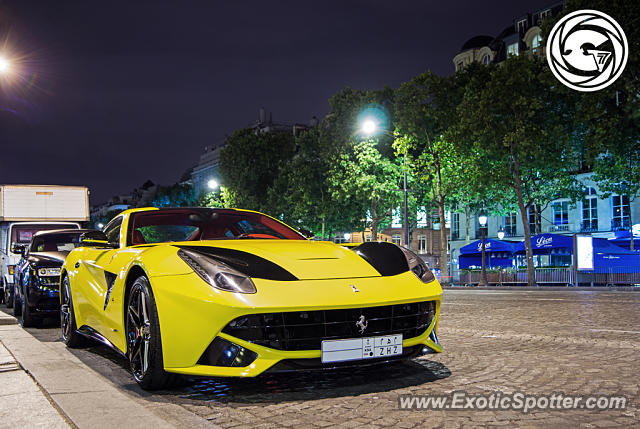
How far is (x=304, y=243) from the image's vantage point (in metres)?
5.38

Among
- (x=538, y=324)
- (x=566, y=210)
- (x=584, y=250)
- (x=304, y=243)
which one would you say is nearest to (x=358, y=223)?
(x=566, y=210)

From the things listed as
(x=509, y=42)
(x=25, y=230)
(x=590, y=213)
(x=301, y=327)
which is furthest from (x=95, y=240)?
(x=509, y=42)

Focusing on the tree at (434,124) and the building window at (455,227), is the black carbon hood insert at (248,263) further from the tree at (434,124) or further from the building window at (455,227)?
the building window at (455,227)

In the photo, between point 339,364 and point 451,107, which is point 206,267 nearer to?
point 339,364

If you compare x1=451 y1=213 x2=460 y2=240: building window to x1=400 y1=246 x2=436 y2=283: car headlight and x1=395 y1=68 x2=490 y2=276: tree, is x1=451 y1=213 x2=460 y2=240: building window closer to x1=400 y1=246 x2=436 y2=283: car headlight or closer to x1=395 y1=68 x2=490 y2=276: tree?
x1=395 y1=68 x2=490 y2=276: tree

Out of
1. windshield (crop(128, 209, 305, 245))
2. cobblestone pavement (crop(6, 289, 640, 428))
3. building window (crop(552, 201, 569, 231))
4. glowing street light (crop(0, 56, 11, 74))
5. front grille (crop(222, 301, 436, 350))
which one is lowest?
cobblestone pavement (crop(6, 289, 640, 428))

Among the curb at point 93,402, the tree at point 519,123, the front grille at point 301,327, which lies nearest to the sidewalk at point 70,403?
the curb at point 93,402

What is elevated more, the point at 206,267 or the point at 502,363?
the point at 206,267

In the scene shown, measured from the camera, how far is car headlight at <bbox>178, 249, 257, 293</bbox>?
13.3 ft

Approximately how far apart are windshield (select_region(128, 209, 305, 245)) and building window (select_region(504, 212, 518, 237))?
51475 millimetres

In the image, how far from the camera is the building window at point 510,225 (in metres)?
55.1

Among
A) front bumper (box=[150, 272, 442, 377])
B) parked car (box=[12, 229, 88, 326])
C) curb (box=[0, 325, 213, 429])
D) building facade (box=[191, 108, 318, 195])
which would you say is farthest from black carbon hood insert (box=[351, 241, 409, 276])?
building facade (box=[191, 108, 318, 195])

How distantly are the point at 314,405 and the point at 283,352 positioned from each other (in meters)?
0.37

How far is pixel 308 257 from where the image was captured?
183 inches
